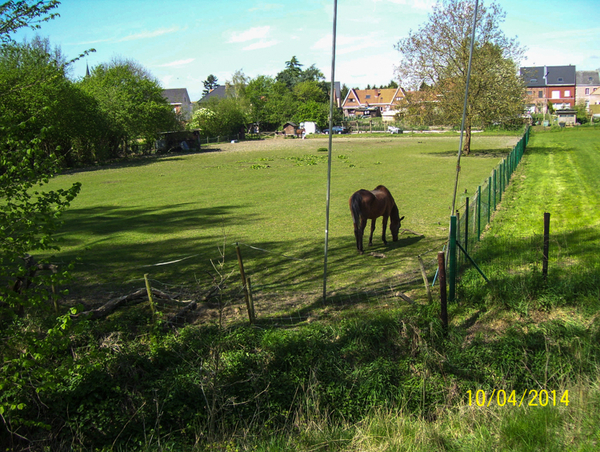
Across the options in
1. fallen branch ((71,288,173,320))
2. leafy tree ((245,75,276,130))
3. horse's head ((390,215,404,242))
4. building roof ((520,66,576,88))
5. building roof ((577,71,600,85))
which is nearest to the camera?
fallen branch ((71,288,173,320))

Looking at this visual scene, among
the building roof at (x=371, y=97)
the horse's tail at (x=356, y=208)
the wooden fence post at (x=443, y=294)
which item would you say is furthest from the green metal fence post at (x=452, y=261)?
the building roof at (x=371, y=97)

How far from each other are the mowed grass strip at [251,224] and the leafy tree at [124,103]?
1417 centimetres

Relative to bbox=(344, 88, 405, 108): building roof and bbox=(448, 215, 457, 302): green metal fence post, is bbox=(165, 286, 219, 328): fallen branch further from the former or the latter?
bbox=(344, 88, 405, 108): building roof

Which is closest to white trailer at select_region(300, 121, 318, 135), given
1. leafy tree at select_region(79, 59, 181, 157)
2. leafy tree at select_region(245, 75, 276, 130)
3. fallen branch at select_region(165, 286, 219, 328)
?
leafy tree at select_region(245, 75, 276, 130)

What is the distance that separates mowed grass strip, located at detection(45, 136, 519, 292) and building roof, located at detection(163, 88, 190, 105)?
247ft

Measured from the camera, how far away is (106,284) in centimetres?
957

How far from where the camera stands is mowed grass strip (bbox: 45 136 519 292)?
32.9 feet

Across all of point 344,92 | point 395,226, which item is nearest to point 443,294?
point 395,226

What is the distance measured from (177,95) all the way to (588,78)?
89.0m

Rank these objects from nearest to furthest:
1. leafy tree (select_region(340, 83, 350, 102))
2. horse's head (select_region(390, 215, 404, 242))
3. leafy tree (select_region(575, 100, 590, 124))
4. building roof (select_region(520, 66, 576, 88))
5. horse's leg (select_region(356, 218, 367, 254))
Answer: horse's leg (select_region(356, 218, 367, 254)) < horse's head (select_region(390, 215, 404, 242)) < leafy tree (select_region(575, 100, 590, 124)) < building roof (select_region(520, 66, 576, 88)) < leafy tree (select_region(340, 83, 350, 102))

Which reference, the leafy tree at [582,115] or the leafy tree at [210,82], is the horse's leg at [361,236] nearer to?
the leafy tree at [582,115]

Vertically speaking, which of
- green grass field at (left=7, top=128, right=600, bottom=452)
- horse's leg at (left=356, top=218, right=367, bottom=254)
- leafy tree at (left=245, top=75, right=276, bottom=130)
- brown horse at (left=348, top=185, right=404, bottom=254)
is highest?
leafy tree at (left=245, top=75, right=276, bottom=130)

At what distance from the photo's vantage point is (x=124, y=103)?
4441cm

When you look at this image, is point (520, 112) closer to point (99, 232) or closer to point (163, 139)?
point (99, 232)
